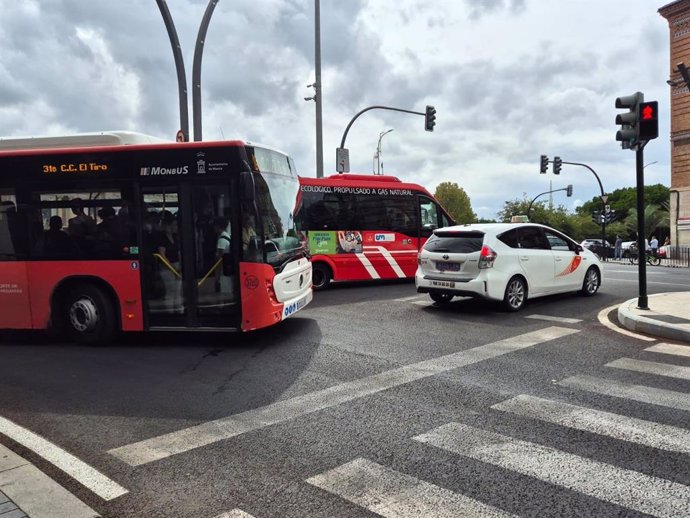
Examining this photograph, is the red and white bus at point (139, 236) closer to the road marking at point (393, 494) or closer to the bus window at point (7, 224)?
the bus window at point (7, 224)

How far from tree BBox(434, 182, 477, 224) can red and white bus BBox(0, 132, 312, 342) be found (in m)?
82.1

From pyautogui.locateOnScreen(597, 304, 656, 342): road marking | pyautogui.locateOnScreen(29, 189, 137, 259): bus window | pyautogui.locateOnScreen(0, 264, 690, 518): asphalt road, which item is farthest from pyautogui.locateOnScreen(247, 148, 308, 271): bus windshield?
pyautogui.locateOnScreen(597, 304, 656, 342): road marking

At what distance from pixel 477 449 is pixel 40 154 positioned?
7101mm

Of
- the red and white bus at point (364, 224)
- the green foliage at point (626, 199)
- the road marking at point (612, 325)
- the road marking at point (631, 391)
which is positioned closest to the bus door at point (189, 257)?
the road marking at point (631, 391)

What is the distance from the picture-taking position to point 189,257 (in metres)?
7.49

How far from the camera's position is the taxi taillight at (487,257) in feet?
31.5

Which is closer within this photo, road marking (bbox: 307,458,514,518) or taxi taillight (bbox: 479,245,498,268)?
road marking (bbox: 307,458,514,518)

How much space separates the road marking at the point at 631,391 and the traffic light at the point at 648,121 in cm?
505

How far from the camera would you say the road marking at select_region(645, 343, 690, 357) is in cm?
668

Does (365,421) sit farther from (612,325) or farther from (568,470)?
(612,325)

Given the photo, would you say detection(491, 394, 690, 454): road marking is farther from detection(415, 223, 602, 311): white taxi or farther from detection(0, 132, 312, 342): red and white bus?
detection(415, 223, 602, 311): white taxi

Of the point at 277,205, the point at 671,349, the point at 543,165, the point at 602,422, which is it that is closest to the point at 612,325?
the point at 671,349

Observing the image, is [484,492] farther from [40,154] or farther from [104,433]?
[40,154]

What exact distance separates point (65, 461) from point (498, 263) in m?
7.62
